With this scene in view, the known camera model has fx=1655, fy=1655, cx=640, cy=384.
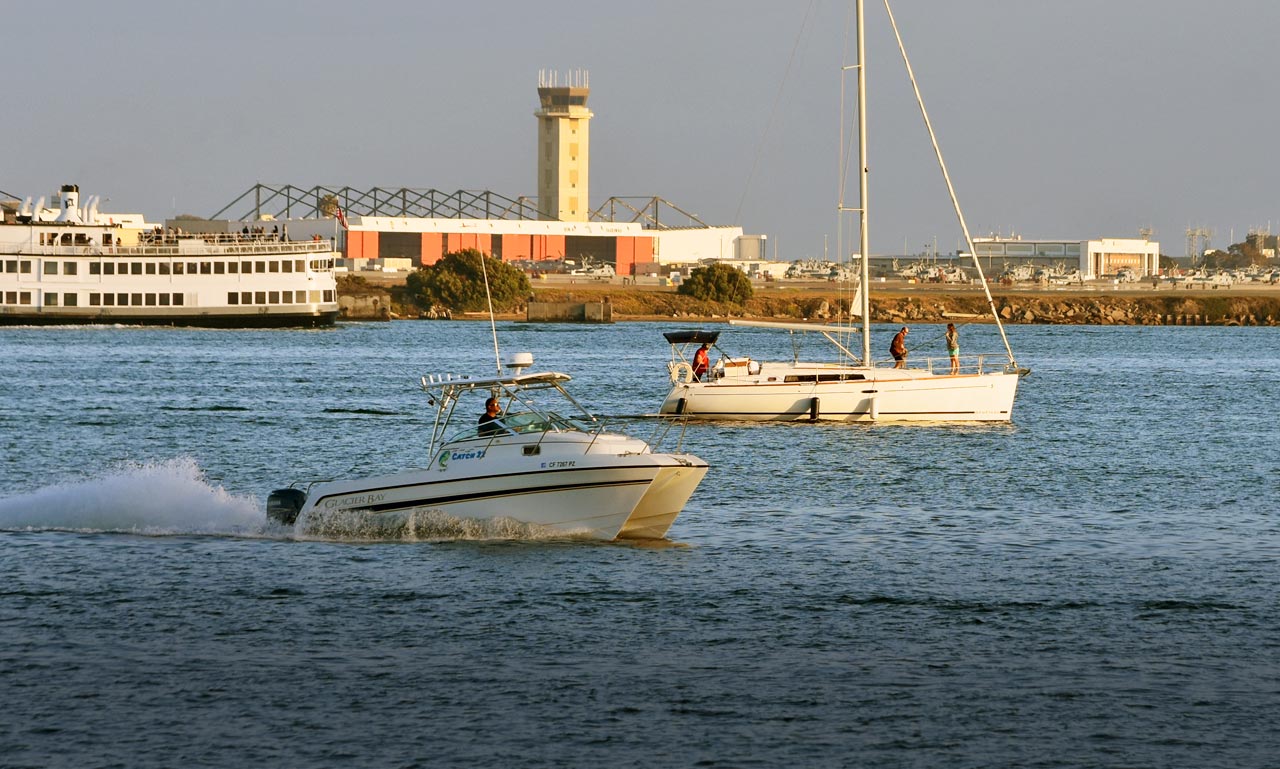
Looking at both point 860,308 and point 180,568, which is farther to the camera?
point 860,308

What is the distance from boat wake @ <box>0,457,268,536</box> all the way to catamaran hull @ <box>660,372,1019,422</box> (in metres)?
21.9

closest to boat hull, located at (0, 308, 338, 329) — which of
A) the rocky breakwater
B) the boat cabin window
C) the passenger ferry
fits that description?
the passenger ferry

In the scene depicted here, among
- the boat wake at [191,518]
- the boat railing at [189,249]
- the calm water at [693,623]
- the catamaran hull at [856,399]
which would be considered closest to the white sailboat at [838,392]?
the catamaran hull at [856,399]

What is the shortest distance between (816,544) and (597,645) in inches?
333

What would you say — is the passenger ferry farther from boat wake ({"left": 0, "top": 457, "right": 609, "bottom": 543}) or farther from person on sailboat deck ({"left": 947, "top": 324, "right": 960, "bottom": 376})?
boat wake ({"left": 0, "top": 457, "right": 609, "bottom": 543})

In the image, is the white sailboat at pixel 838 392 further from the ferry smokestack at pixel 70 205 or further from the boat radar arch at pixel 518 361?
the ferry smokestack at pixel 70 205

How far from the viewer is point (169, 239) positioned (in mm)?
124312

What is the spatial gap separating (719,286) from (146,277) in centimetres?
6620

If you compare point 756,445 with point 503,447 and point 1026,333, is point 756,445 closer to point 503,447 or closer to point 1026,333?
point 503,447

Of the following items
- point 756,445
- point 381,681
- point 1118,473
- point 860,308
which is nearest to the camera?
point 381,681

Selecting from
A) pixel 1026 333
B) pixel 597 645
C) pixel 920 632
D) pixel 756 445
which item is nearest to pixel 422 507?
pixel 597 645

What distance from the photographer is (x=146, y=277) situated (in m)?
121

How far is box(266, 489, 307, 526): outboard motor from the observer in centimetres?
2709

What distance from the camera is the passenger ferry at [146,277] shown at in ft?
394
